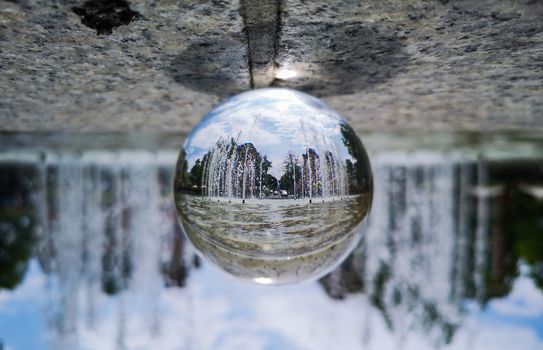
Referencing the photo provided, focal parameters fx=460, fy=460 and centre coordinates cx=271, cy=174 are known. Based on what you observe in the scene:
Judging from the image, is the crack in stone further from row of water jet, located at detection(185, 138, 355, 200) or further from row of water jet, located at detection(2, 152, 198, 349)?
row of water jet, located at detection(2, 152, 198, 349)

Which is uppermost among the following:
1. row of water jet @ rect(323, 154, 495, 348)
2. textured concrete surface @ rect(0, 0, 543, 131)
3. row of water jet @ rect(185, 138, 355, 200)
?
textured concrete surface @ rect(0, 0, 543, 131)

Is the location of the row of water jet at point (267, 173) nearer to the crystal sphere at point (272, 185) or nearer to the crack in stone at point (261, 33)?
the crystal sphere at point (272, 185)

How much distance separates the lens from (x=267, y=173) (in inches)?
38.8

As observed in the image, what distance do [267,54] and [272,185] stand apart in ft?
1.33

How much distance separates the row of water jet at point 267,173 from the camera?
0.99 meters

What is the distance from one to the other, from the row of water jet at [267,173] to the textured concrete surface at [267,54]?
0.28 m

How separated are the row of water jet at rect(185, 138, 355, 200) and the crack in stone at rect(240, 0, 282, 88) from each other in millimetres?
267

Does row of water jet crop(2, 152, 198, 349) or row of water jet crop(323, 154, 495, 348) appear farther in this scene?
row of water jet crop(323, 154, 495, 348)

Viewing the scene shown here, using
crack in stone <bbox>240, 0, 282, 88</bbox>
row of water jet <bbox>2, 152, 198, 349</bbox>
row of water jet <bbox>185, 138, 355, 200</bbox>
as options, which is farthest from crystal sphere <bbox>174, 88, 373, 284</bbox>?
row of water jet <bbox>2, 152, 198, 349</bbox>

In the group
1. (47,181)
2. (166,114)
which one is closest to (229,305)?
(47,181)

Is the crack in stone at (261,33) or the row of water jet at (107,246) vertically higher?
the crack in stone at (261,33)

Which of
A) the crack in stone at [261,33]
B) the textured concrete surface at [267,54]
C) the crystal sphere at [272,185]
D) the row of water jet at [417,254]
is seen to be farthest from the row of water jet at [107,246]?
the crystal sphere at [272,185]

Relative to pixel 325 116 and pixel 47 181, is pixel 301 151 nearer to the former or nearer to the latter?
pixel 325 116

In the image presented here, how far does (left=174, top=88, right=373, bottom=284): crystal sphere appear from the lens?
100cm
